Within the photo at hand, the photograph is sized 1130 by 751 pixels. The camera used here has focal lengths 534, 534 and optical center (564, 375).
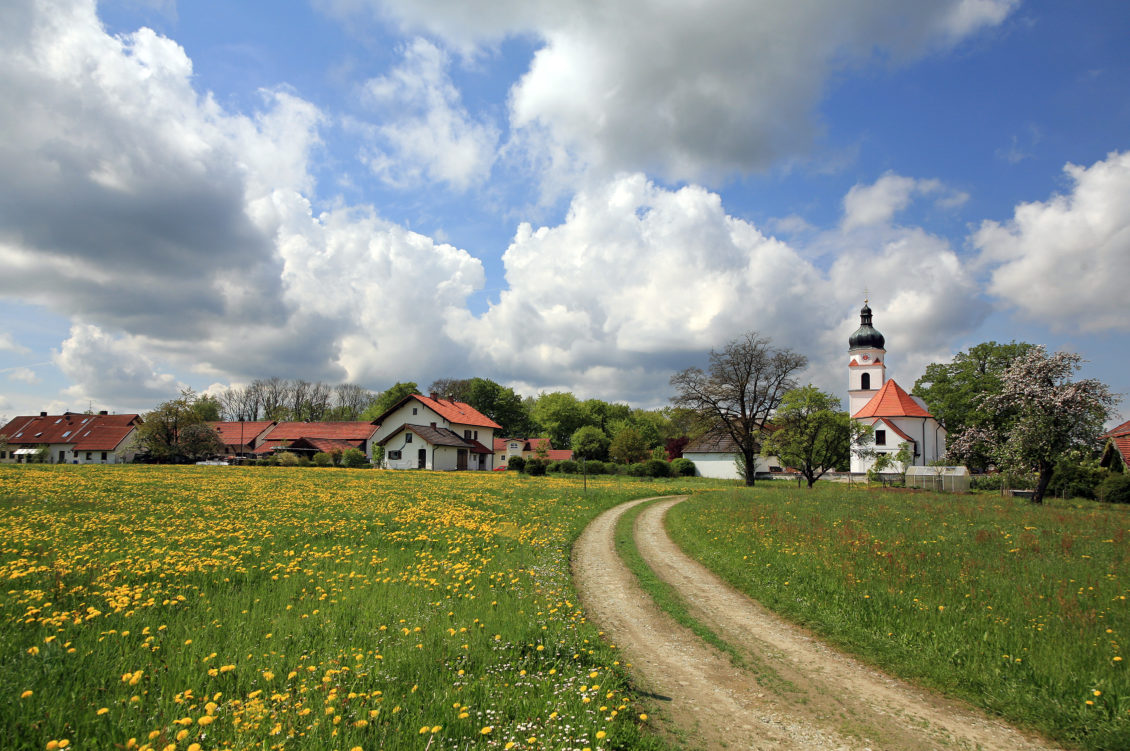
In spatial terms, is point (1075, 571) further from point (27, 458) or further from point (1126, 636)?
point (27, 458)

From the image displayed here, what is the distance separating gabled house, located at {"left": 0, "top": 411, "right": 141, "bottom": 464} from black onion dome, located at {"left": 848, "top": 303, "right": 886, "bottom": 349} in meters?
106

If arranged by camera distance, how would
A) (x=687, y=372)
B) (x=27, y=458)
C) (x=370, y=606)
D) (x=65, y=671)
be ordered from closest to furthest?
(x=65, y=671) → (x=370, y=606) → (x=687, y=372) → (x=27, y=458)

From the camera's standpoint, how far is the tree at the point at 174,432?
2506 inches

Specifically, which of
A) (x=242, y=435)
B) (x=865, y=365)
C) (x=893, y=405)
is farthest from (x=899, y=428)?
(x=242, y=435)

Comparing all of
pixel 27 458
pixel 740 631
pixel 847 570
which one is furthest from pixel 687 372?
pixel 27 458

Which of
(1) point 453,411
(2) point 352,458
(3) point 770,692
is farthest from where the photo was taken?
(1) point 453,411

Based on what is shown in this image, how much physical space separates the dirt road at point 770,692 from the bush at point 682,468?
50560 mm

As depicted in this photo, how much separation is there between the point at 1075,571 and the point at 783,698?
8.38 metres

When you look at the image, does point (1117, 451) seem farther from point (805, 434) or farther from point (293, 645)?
point (293, 645)

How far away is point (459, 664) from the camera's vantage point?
19.8ft

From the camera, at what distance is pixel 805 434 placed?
4300 centimetres

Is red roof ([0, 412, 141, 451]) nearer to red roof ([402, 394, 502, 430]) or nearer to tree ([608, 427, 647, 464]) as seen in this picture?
red roof ([402, 394, 502, 430])

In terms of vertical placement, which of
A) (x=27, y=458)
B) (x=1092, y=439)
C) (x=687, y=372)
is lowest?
(x=27, y=458)

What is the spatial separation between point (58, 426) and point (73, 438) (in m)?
6.05
